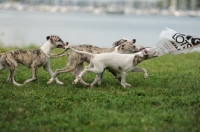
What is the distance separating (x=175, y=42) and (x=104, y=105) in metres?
2.43

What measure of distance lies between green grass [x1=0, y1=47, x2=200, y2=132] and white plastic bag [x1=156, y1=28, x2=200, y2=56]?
83 centimetres

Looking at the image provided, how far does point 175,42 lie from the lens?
32.7 ft

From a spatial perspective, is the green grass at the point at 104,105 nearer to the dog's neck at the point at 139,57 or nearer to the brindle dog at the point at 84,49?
the brindle dog at the point at 84,49

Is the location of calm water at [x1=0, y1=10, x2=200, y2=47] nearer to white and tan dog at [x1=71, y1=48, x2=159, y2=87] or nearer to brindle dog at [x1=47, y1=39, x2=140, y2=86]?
brindle dog at [x1=47, y1=39, x2=140, y2=86]

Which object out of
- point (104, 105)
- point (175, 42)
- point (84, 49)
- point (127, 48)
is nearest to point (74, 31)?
point (84, 49)

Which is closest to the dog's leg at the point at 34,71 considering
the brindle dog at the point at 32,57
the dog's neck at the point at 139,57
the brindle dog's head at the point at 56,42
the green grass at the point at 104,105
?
the brindle dog at the point at 32,57

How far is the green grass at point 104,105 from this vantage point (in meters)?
7.25

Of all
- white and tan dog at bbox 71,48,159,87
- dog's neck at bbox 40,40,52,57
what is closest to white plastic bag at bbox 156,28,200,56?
white and tan dog at bbox 71,48,159,87

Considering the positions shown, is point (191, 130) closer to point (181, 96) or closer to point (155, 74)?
point (181, 96)

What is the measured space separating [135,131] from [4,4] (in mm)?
78338

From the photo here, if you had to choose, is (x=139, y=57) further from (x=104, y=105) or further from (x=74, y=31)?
(x=74, y=31)

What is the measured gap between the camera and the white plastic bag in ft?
32.6

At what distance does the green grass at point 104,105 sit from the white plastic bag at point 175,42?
2.73 ft

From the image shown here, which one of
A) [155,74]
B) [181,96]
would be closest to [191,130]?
[181,96]
